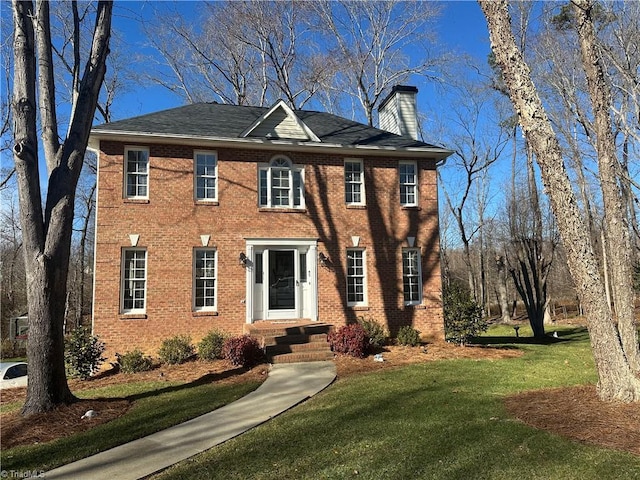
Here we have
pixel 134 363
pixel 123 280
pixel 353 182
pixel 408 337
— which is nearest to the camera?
pixel 134 363

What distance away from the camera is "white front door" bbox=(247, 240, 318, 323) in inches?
504

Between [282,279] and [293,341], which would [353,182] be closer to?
[282,279]

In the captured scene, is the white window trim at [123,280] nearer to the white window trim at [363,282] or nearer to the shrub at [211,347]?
the shrub at [211,347]

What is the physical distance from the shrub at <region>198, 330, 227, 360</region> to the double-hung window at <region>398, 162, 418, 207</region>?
7.29 m

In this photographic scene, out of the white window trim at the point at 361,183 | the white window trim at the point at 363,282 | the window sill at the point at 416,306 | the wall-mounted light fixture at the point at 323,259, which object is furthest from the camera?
the white window trim at the point at 361,183

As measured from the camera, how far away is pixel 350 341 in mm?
11164

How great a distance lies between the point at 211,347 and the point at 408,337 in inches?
220

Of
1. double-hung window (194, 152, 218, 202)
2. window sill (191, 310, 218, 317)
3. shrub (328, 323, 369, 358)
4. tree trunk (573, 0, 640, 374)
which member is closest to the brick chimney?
double-hung window (194, 152, 218, 202)

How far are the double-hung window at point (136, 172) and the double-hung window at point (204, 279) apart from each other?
2315 millimetres

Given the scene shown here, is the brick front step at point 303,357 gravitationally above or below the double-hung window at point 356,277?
below

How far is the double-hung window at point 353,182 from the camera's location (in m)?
14.0

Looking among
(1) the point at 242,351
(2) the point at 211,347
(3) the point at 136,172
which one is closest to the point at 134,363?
(2) the point at 211,347

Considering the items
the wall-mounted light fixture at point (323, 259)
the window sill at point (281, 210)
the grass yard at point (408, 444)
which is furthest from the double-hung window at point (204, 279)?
the grass yard at point (408, 444)

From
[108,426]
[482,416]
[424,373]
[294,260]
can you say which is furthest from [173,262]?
[482,416]
